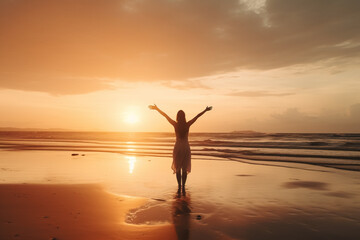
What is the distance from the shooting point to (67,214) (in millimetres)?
6289

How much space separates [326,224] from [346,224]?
0.45 metres

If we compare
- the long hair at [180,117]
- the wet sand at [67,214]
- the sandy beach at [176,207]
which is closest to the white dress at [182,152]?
the long hair at [180,117]

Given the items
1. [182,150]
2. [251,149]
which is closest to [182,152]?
[182,150]

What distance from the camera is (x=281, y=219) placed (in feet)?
20.0

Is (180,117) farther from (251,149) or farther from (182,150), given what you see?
(251,149)

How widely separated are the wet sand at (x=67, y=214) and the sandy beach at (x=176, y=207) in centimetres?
2

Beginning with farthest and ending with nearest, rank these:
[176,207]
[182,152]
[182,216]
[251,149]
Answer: [251,149] < [182,152] < [176,207] < [182,216]

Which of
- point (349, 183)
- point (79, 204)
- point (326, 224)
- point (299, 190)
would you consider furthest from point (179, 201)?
point (349, 183)

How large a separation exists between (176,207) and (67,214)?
274cm

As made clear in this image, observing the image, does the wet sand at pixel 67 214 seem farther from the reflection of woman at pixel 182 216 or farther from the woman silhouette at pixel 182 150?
the woman silhouette at pixel 182 150

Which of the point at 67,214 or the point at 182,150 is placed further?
the point at 182,150

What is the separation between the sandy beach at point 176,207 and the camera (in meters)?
5.23

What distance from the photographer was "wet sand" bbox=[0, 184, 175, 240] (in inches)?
199

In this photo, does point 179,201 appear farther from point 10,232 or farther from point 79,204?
point 10,232
